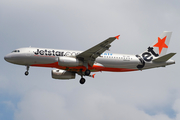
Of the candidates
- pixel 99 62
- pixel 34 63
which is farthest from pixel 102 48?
pixel 34 63

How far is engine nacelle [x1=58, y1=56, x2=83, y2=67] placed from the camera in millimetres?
38125

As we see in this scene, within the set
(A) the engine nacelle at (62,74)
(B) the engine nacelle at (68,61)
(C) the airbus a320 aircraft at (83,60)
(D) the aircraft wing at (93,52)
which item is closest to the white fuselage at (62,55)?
(C) the airbus a320 aircraft at (83,60)

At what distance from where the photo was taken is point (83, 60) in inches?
1575

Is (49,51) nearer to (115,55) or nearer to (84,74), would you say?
(84,74)

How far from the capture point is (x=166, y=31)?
47.6m

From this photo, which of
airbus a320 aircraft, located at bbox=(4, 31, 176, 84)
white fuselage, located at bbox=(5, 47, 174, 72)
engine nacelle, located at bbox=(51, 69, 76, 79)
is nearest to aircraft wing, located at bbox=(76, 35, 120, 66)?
airbus a320 aircraft, located at bbox=(4, 31, 176, 84)

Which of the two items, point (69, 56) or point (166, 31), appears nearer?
point (69, 56)

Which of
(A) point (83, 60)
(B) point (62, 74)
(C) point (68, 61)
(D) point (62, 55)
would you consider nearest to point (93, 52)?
(A) point (83, 60)

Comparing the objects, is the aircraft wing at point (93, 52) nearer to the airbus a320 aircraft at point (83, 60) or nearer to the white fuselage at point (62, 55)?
the airbus a320 aircraft at point (83, 60)

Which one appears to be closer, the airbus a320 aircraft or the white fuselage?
the airbus a320 aircraft

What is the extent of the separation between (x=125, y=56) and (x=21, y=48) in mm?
14249

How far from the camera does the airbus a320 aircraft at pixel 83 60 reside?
38781 mm

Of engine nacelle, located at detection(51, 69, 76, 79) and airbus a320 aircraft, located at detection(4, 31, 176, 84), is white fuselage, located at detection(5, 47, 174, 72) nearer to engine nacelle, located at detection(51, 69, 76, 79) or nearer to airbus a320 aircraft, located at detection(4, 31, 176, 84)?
airbus a320 aircraft, located at detection(4, 31, 176, 84)

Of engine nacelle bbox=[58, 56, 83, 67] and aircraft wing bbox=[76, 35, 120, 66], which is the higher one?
aircraft wing bbox=[76, 35, 120, 66]
